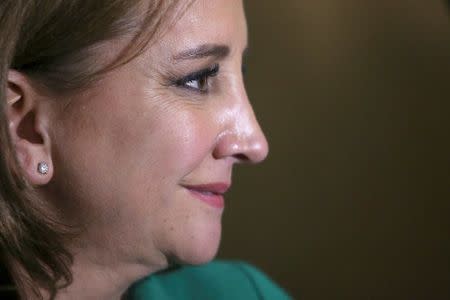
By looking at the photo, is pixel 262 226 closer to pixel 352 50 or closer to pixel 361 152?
pixel 361 152

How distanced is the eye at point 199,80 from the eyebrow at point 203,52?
0.06 ft

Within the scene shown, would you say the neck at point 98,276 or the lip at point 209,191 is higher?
the lip at point 209,191

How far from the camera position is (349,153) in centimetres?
135

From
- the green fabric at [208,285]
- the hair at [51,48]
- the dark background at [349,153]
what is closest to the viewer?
the hair at [51,48]

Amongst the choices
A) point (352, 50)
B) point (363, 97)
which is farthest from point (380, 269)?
point (352, 50)

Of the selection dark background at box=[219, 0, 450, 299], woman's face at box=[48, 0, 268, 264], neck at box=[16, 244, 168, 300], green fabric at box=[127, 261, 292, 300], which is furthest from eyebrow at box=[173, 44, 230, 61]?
dark background at box=[219, 0, 450, 299]

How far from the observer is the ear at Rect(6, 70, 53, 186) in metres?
0.64

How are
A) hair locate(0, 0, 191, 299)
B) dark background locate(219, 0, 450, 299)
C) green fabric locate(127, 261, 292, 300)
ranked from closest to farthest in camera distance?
hair locate(0, 0, 191, 299)
green fabric locate(127, 261, 292, 300)
dark background locate(219, 0, 450, 299)

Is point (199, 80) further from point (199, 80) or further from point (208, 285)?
point (208, 285)

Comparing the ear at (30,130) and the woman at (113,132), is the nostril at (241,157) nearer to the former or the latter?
the woman at (113,132)

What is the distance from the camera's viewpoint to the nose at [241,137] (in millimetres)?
687

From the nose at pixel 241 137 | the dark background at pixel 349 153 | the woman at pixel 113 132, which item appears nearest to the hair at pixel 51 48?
the woman at pixel 113 132

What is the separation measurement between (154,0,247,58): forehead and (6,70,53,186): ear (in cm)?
16

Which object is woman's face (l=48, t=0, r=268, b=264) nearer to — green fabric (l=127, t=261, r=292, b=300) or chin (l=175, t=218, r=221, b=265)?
chin (l=175, t=218, r=221, b=265)
